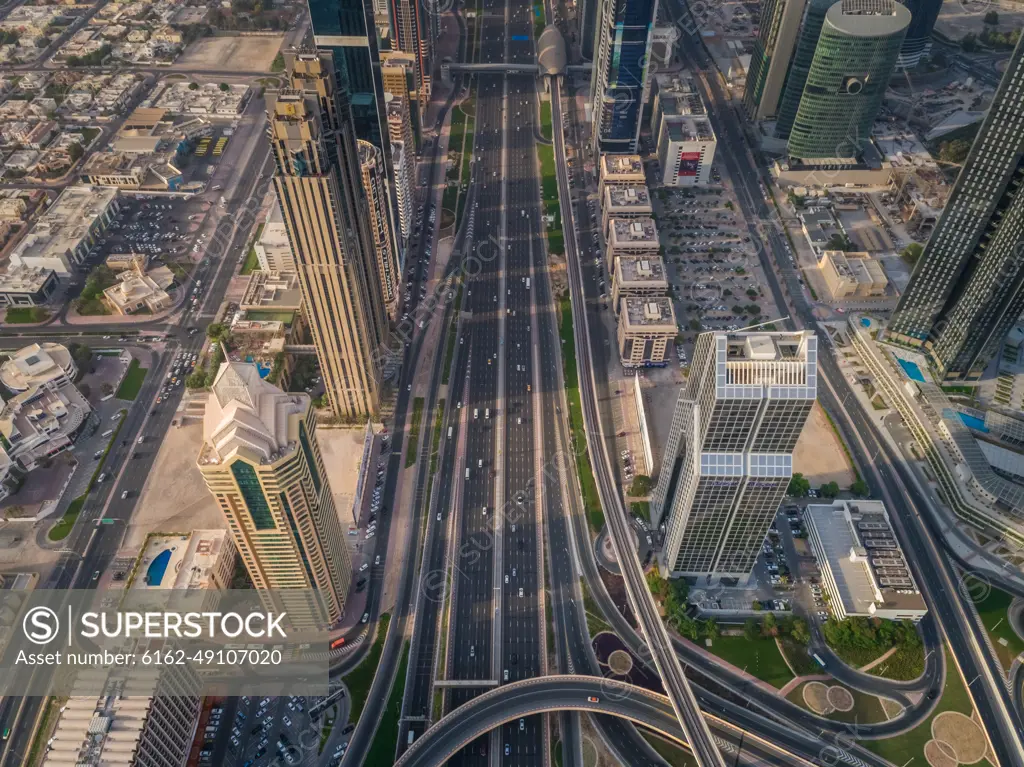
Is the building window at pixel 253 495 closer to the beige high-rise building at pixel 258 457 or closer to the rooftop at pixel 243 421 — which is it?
the beige high-rise building at pixel 258 457

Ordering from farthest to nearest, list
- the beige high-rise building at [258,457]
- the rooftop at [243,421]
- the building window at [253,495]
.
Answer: the building window at [253,495] < the beige high-rise building at [258,457] < the rooftop at [243,421]

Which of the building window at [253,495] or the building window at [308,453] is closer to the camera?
the building window at [253,495]

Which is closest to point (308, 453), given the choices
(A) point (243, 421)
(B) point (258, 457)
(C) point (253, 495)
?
(C) point (253, 495)

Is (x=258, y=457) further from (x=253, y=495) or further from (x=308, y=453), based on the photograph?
(x=308, y=453)

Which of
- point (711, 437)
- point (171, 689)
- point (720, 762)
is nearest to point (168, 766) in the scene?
point (171, 689)

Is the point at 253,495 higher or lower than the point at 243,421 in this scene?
lower

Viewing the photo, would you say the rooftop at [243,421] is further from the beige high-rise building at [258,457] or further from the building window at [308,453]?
the building window at [308,453]

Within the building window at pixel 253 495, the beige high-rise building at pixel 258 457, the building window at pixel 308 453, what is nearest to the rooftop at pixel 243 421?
the beige high-rise building at pixel 258 457

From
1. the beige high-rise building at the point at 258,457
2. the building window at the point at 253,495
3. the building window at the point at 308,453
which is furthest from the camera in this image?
the building window at the point at 308,453

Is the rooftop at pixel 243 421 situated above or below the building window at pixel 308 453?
above
